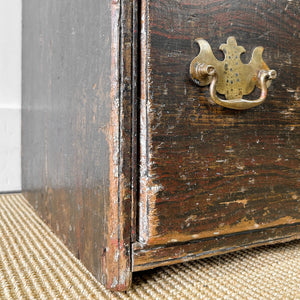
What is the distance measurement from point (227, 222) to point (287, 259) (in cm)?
20

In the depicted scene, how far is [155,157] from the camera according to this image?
0.49 m

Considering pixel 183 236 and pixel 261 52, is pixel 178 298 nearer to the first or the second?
pixel 183 236

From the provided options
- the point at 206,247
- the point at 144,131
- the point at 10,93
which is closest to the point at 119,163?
the point at 144,131

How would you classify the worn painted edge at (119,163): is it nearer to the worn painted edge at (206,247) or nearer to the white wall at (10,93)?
the worn painted edge at (206,247)

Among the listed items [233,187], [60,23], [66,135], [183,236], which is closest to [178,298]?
[183,236]

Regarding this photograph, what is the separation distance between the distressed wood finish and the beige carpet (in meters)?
0.03

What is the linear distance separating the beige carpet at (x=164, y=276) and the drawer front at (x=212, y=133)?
8cm

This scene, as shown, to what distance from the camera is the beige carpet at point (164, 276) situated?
1.69 ft

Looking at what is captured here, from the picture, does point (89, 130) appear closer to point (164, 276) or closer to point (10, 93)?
point (164, 276)

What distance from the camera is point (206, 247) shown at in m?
0.56

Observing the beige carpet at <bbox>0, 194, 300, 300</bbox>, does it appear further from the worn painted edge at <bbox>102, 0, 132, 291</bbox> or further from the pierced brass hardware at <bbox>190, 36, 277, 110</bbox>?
the pierced brass hardware at <bbox>190, 36, 277, 110</bbox>

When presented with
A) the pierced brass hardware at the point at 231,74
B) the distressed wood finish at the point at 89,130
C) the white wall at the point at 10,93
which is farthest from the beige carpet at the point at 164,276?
the white wall at the point at 10,93

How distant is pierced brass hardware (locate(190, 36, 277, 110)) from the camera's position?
0.51m

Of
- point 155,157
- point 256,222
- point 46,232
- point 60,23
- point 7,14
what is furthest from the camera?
point 7,14
